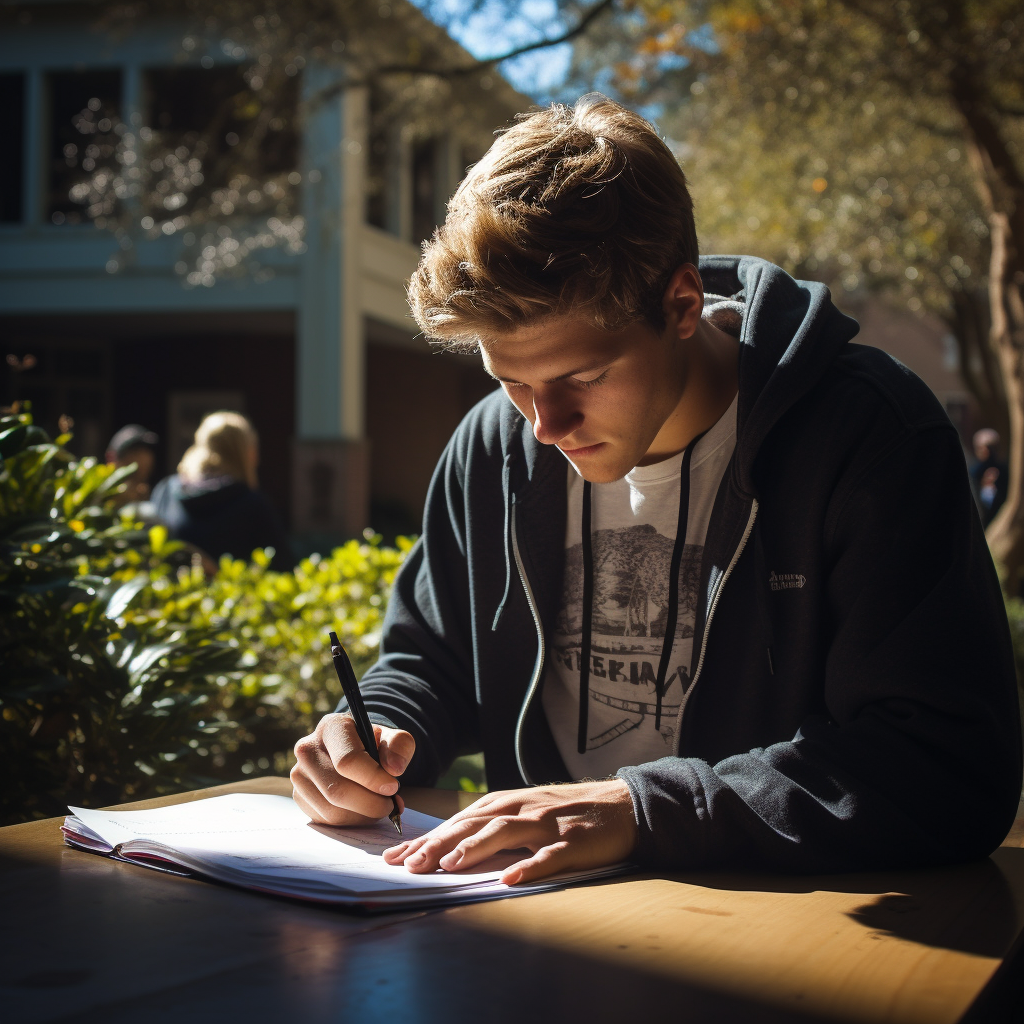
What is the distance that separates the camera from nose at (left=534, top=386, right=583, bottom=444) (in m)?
1.72

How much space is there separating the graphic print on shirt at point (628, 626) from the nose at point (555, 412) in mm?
379

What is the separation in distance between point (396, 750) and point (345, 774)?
0.34 ft

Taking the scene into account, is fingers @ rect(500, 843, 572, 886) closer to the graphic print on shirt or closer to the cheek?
the graphic print on shirt

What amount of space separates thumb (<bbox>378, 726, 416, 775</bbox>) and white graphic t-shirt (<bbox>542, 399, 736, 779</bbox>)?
0.46 meters

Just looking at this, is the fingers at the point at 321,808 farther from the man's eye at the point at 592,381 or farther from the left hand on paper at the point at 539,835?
the man's eye at the point at 592,381

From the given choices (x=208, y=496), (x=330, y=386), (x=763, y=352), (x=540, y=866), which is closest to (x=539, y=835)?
(x=540, y=866)

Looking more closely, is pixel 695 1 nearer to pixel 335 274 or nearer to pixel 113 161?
pixel 113 161

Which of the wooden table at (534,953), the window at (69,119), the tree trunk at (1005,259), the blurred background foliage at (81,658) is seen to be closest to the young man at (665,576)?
the wooden table at (534,953)

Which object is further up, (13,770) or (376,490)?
(376,490)

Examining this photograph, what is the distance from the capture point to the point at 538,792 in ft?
4.75

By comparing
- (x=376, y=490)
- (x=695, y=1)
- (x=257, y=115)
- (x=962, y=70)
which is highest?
(x=695, y=1)

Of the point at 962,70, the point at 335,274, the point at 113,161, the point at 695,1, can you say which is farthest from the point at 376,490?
the point at 962,70

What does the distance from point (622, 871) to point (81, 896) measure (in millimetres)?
642

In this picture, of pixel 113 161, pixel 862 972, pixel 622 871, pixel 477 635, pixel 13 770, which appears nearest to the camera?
pixel 862 972
